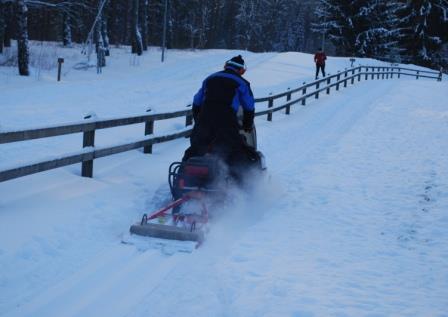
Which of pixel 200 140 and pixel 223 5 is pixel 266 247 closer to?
pixel 200 140

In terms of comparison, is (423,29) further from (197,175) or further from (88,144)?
(197,175)

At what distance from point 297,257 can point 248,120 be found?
2.33 meters

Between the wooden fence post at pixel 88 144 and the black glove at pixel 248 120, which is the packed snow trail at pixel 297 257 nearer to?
the wooden fence post at pixel 88 144

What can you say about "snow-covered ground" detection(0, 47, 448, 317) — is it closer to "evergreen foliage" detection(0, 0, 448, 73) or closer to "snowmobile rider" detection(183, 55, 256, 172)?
"snowmobile rider" detection(183, 55, 256, 172)

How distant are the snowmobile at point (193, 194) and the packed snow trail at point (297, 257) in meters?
0.28

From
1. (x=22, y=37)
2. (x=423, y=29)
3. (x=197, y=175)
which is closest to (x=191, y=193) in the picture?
(x=197, y=175)

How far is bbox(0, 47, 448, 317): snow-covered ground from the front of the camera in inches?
177

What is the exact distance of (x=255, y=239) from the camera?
6.18 metres

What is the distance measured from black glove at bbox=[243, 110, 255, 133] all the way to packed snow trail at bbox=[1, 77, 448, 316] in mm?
935

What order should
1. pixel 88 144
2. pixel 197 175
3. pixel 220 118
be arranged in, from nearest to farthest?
1. pixel 197 175
2. pixel 220 118
3. pixel 88 144

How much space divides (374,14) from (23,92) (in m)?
38.5

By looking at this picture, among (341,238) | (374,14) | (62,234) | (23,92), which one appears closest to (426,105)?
(23,92)

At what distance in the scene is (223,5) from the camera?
85000 millimetres

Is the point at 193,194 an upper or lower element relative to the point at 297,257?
upper
